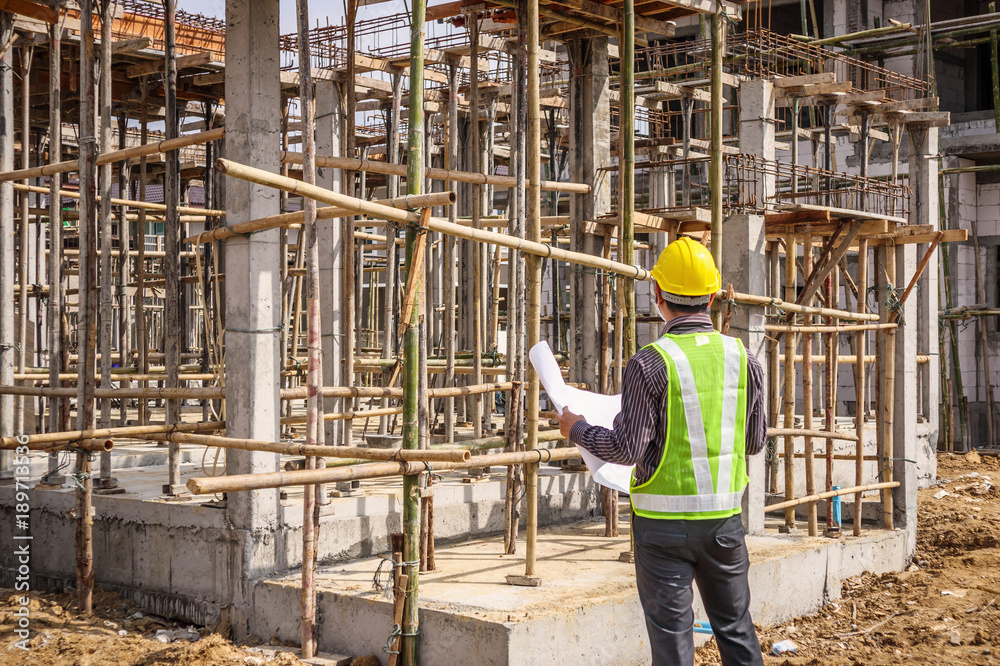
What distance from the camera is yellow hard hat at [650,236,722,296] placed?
14.5 ft

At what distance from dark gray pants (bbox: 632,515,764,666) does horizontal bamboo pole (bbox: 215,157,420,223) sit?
2039mm

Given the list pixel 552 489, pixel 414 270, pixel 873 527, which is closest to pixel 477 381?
pixel 552 489

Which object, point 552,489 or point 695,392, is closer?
point 695,392

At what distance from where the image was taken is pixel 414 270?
5211 millimetres

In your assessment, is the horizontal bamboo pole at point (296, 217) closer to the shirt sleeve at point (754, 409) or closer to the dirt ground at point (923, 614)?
the shirt sleeve at point (754, 409)

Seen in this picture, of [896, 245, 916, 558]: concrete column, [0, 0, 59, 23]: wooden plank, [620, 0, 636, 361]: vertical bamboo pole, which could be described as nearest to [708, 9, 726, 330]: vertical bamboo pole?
[620, 0, 636, 361]: vertical bamboo pole

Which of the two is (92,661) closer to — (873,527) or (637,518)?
(637,518)

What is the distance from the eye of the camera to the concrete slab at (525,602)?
577 cm

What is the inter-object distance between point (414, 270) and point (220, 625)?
3.42m

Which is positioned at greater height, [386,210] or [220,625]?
[386,210]

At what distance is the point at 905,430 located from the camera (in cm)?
1059

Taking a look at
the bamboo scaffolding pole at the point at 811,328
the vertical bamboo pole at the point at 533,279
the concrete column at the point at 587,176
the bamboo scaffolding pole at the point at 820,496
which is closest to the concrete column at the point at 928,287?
the bamboo scaffolding pole at the point at 820,496

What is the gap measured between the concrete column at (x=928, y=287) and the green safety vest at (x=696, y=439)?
13.2 m

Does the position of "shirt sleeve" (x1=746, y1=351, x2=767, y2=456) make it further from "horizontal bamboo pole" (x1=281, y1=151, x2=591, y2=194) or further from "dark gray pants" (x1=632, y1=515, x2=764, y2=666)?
"horizontal bamboo pole" (x1=281, y1=151, x2=591, y2=194)
